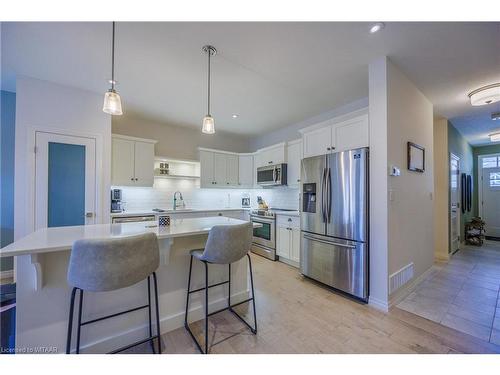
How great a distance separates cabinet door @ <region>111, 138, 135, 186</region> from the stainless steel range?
2.54m

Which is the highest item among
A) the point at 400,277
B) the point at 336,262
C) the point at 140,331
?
the point at 336,262

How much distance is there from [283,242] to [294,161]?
1583 millimetres

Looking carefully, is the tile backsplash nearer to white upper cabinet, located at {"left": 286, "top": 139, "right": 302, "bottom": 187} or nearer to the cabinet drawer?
white upper cabinet, located at {"left": 286, "top": 139, "right": 302, "bottom": 187}

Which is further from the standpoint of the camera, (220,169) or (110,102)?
(220,169)

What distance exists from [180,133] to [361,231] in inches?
161

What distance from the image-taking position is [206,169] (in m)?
4.72

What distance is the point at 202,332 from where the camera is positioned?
185 centimetres

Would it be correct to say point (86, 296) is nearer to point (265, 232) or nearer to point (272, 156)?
point (265, 232)

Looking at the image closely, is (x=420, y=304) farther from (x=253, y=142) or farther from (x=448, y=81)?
(x=253, y=142)

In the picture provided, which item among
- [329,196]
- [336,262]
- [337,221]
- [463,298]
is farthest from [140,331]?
[463,298]

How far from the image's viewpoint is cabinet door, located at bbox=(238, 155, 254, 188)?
5.08 metres

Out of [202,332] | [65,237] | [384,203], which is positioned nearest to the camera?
[65,237]

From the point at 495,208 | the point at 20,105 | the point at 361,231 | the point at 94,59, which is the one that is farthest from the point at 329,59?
the point at 495,208

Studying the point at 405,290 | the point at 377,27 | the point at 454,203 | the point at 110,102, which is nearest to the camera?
the point at 110,102
